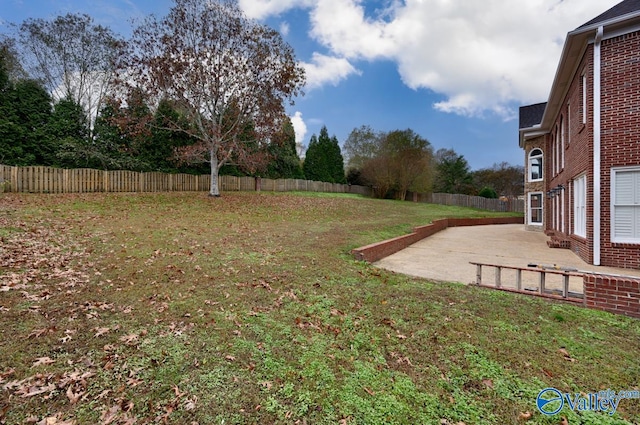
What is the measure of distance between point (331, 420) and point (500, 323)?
265 cm

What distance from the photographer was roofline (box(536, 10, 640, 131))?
22.3ft

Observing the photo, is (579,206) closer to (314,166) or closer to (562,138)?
(562,138)

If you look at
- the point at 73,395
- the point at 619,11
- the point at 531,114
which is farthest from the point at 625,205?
the point at 531,114

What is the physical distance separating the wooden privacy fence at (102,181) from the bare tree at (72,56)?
7.10 metres

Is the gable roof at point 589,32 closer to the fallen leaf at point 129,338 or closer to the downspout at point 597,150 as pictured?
the downspout at point 597,150

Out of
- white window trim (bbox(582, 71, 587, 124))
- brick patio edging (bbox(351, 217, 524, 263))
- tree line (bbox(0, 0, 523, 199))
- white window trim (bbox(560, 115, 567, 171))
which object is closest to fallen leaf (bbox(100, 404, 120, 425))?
brick patio edging (bbox(351, 217, 524, 263))

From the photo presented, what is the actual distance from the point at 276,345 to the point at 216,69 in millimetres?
15806

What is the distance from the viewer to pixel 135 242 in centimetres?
686

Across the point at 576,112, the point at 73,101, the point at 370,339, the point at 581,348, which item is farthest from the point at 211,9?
the point at 581,348

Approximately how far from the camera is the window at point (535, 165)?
1589 centimetres

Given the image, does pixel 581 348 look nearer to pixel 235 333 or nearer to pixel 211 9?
pixel 235 333

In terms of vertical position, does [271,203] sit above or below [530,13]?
below

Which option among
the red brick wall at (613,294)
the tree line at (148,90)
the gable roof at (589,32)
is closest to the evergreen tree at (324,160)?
the tree line at (148,90)

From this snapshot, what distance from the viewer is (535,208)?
1639 cm
